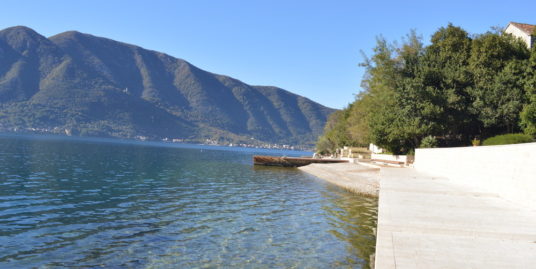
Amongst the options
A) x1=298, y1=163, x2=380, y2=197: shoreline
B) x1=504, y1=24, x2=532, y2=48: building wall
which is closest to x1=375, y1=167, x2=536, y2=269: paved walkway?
x1=298, y1=163, x2=380, y2=197: shoreline

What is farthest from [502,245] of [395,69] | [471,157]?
[395,69]

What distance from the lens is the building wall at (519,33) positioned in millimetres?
39281

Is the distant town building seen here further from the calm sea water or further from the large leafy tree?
the calm sea water

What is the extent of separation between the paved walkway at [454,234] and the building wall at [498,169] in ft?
3.15

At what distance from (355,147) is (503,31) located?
108ft

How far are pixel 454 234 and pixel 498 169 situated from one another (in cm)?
953

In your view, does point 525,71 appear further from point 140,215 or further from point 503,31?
point 140,215

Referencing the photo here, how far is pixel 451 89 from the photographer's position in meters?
36.7

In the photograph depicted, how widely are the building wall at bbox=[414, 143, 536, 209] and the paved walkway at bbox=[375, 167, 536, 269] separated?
960mm

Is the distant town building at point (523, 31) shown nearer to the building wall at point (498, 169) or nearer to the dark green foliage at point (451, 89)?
the dark green foliage at point (451, 89)

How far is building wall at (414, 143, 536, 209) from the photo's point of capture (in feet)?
40.7

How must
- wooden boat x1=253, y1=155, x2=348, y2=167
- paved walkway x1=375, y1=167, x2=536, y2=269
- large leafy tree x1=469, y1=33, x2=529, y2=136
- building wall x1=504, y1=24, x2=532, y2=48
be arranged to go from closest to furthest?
1. paved walkway x1=375, y1=167, x2=536, y2=269
2. large leafy tree x1=469, y1=33, x2=529, y2=136
3. building wall x1=504, y1=24, x2=532, y2=48
4. wooden boat x1=253, y1=155, x2=348, y2=167

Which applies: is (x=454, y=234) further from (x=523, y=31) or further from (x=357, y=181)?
(x=523, y=31)

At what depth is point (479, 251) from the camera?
6.47 m
